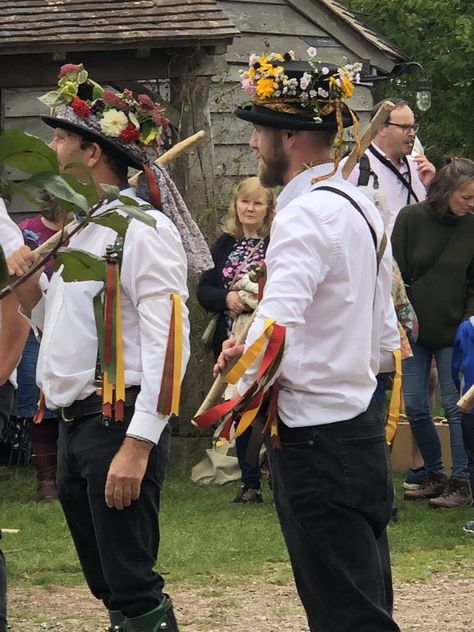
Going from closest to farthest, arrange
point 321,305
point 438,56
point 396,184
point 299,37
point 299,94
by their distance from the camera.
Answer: point 321,305
point 299,94
point 396,184
point 299,37
point 438,56

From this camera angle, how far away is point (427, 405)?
8.36m

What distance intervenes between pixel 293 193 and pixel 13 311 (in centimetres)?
104

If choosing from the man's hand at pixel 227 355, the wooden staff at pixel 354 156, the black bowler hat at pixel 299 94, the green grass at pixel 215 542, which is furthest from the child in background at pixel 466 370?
the man's hand at pixel 227 355

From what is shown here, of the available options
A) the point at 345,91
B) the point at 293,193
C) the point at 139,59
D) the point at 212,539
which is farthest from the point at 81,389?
the point at 139,59

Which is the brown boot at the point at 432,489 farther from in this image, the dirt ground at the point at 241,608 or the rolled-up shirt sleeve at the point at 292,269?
the rolled-up shirt sleeve at the point at 292,269

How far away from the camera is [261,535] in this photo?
731cm

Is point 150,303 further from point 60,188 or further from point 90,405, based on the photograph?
point 60,188

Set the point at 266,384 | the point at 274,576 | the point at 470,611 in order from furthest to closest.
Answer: the point at 274,576 → the point at 470,611 → the point at 266,384

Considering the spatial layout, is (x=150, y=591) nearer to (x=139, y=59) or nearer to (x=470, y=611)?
(x=470, y=611)

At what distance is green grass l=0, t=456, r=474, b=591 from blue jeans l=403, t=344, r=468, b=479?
35 cm

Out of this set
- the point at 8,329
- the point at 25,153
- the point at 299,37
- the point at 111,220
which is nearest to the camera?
the point at 25,153

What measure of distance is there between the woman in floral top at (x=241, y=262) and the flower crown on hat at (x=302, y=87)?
157 inches

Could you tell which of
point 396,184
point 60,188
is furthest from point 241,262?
point 60,188

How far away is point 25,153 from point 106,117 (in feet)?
8.55
